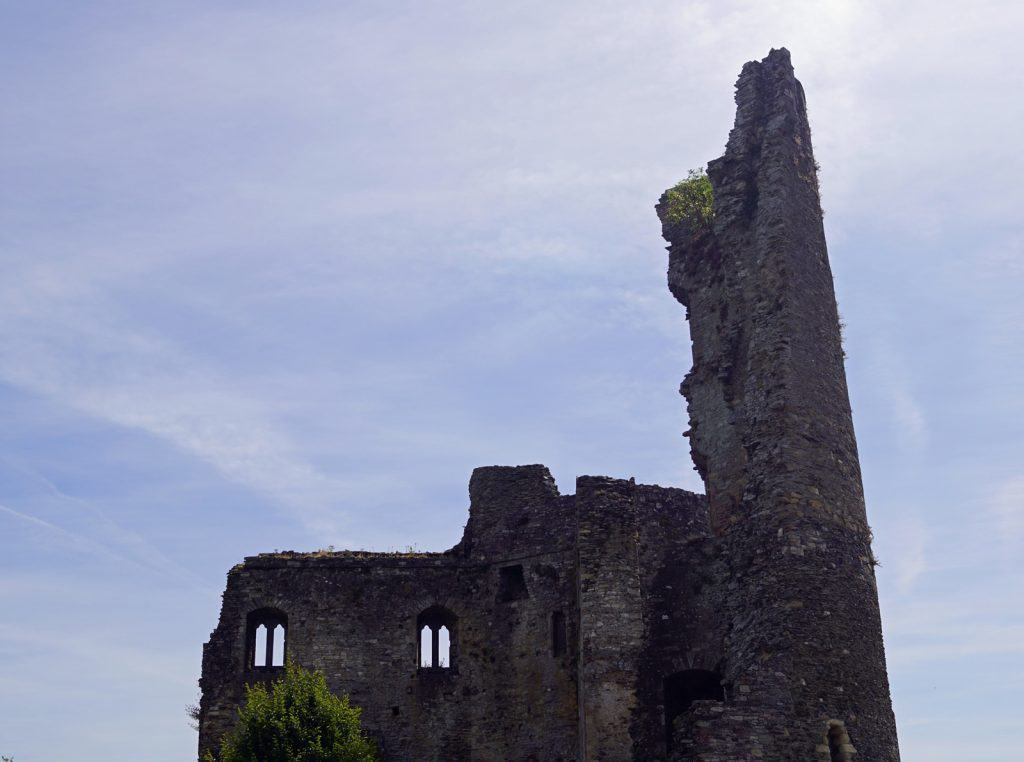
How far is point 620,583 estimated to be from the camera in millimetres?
23906

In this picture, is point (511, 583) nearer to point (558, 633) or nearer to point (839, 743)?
point (558, 633)

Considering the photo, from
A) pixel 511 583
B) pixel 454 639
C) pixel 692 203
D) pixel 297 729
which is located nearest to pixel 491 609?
pixel 511 583

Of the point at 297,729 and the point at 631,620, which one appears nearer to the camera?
the point at 631,620

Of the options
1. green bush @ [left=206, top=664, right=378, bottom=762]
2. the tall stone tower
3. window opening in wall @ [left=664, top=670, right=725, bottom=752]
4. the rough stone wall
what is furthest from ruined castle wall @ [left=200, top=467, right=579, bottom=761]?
the tall stone tower

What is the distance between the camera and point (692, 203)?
2700 cm

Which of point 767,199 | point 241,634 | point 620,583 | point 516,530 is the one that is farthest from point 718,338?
point 241,634

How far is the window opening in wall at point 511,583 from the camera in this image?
2864 cm

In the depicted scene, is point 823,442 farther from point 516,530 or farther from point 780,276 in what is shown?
point 516,530

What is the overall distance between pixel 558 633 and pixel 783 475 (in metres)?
8.92

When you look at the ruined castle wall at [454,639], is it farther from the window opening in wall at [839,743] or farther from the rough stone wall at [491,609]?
the window opening in wall at [839,743]

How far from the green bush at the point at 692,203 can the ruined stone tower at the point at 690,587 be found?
38cm

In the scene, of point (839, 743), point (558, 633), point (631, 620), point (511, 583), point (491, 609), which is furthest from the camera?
point (511, 583)


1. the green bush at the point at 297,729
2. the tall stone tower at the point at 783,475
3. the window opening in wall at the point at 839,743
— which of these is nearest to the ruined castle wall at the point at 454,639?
the green bush at the point at 297,729

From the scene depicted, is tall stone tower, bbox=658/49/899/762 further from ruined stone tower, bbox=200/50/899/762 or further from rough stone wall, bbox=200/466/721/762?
rough stone wall, bbox=200/466/721/762
